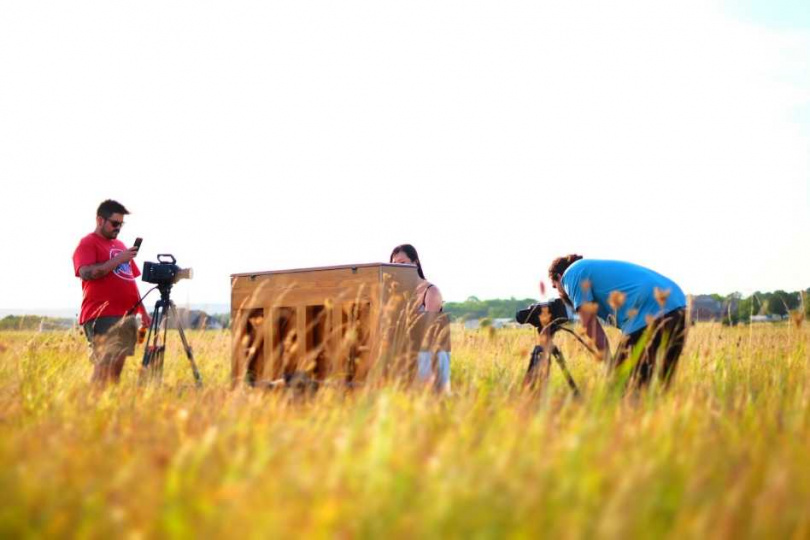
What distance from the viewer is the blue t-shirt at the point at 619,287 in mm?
6184

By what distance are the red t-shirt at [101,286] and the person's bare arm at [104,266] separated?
0.10m

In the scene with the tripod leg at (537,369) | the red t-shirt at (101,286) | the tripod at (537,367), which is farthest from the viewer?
the red t-shirt at (101,286)

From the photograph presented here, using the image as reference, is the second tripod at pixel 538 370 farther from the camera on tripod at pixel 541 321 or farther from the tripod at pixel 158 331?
the tripod at pixel 158 331

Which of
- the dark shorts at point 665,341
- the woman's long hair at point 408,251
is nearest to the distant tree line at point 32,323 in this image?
the woman's long hair at point 408,251

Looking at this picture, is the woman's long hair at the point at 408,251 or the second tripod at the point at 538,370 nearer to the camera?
the second tripod at the point at 538,370

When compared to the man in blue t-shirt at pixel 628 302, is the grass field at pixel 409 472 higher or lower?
lower

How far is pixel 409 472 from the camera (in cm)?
311

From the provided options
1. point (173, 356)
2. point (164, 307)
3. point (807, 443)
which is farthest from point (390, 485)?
point (173, 356)

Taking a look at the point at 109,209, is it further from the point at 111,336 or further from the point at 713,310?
the point at 713,310

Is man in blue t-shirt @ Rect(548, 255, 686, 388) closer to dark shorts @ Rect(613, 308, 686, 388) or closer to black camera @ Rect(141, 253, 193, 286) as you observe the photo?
dark shorts @ Rect(613, 308, 686, 388)

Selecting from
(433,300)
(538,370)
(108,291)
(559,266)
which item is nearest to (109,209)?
(108,291)

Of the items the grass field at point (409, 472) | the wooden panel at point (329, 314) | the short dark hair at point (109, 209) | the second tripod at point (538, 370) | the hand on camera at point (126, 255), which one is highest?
the short dark hair at point (109, 209)

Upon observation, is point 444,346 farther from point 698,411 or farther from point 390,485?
point 390,485

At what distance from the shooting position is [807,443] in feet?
12.6
